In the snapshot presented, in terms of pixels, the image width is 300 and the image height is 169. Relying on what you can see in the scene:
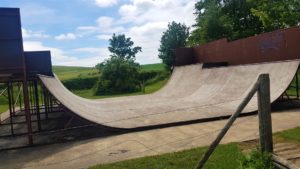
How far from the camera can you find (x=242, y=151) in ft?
19.7

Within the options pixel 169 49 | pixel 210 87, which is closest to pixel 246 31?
pixel 169 49

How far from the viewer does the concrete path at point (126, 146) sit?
6.83 m

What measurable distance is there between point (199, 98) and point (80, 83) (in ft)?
86.2

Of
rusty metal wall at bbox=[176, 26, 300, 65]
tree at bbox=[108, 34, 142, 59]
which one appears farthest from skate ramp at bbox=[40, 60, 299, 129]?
tree at bbox=[108, 34, 142, 59]

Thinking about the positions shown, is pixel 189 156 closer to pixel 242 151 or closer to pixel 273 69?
pixel 242 151

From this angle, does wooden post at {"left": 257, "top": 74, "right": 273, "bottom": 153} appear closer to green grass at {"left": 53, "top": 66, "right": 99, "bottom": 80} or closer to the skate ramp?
the skate ramp

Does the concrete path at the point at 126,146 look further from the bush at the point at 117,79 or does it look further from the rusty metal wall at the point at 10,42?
the bush at the point at 117,79

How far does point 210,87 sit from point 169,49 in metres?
25.0

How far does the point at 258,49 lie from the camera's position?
15.0 m

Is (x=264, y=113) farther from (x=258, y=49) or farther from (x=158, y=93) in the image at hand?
(x=158, y=93)

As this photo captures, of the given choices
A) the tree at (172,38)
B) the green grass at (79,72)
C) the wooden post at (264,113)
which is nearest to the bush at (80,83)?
the green grass at (79,72)

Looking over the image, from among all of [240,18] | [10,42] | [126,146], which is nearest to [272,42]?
[126,146]

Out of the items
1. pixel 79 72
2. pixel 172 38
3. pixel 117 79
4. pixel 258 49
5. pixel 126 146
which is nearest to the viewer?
pixel 126 146

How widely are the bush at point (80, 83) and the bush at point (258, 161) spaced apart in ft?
113
